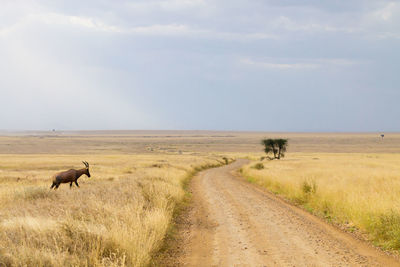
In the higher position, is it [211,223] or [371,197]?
[371,197]

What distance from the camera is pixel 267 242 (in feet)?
31.0

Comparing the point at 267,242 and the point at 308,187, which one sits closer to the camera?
the point at 267,242

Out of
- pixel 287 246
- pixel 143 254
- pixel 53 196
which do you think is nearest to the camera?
pixel 143 254

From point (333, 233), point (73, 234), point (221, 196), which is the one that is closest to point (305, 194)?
point (221, 196)

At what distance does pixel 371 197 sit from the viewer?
42.9 ft

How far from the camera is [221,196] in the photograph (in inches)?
778

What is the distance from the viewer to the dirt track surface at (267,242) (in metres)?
8.01

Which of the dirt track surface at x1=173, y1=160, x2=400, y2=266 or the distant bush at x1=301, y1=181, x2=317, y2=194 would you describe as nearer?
the dirt track surface at x1=173, y1=160, x2=400, y2=266

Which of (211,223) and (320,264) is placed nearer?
(320,264)

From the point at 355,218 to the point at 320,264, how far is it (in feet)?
Result: 17.2

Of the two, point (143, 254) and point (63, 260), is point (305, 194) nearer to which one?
point (143, 254)

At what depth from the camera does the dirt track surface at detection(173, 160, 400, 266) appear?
8.01 m

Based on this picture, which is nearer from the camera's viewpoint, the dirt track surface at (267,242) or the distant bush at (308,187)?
Answer: the dirt track surface at (267,242)

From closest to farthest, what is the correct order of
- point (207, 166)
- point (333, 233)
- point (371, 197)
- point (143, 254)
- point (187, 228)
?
1. point (143, 254)
2. point (333, 233)
3. point (187, 228)
4. point (371, 197)
5. point (207, 166)
